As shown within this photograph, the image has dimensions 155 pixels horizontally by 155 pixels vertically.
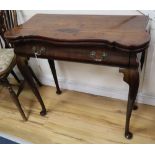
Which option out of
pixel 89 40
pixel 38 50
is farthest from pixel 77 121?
pixel 89 40

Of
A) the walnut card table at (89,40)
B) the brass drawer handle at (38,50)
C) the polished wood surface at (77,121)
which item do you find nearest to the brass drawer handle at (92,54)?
the walnut card table at (89,40)

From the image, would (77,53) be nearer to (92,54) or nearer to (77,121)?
(92,54)

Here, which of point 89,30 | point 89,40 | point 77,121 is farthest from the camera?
point 77,121

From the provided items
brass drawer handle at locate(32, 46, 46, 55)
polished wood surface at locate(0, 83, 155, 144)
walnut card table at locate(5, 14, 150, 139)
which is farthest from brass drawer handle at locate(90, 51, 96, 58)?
polished wood surface at locate(0, 83, 155, 144)

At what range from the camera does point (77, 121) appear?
5.20 feet

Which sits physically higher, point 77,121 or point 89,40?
point 89,40

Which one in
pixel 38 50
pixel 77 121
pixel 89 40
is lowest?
pixel 77 121

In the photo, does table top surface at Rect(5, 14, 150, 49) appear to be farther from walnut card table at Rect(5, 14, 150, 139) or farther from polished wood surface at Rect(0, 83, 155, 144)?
polished wood surface at Rect(0, 83, 155, 144)

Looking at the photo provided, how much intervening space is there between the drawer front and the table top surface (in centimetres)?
5

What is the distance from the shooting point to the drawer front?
982 mm

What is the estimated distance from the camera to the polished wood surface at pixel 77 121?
4.75 ft

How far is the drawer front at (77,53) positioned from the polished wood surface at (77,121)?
2.16 ft

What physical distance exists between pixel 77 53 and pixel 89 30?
0.16 meters
